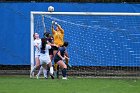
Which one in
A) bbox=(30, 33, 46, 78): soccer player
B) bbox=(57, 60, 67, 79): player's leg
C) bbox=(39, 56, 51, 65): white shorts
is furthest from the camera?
bbox=(30, 33, 46, 78): soccer player

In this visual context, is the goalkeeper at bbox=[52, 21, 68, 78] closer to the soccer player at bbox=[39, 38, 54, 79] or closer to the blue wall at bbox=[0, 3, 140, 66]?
the soccer player at bbox=[39, 38, 54, 79]

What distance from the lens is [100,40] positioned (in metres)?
24.0

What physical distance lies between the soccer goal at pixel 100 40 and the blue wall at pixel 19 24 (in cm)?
43

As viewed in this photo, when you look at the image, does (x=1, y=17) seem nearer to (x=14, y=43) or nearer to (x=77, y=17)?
(x=14, y=43)

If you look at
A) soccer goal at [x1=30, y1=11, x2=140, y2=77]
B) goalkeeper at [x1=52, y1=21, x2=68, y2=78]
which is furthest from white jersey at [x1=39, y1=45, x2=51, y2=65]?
soccer goal at [x1=30, y1=11, x2=140, y2=77]

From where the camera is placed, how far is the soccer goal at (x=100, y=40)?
936 inches

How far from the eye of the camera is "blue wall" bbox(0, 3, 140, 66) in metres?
24.3

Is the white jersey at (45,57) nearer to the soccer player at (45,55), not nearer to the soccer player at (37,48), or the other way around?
the soccer player at (45,55)

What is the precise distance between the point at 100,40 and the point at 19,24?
3963mm

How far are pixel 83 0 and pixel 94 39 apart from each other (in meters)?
2.44

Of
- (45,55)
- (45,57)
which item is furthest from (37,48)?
(45,57)

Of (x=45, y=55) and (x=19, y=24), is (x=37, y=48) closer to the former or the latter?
(x=45, y=55)

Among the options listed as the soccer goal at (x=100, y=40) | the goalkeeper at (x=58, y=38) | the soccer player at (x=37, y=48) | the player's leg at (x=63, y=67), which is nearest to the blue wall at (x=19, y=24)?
the soccer goal at (x=100, y=40)

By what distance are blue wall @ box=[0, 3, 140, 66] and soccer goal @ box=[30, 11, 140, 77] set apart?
43cm
